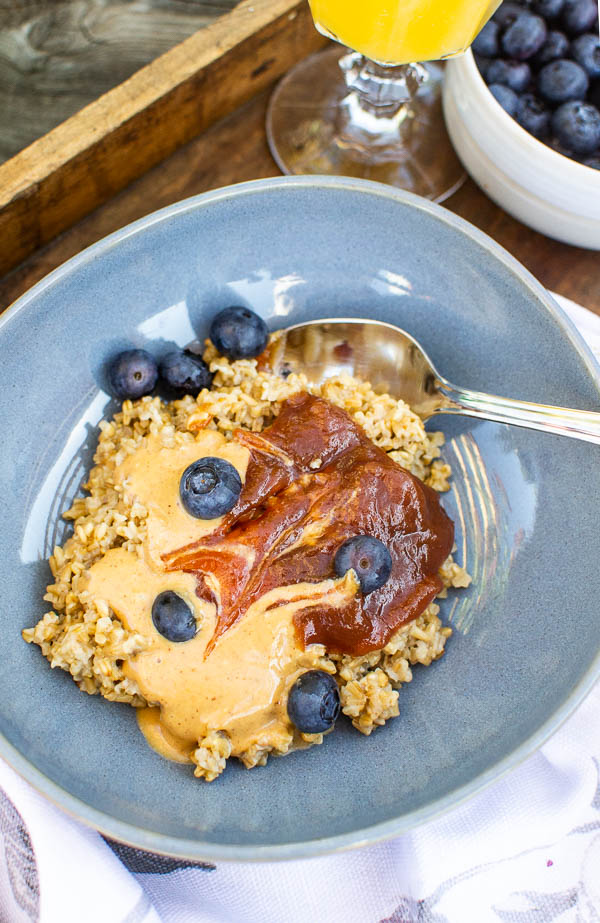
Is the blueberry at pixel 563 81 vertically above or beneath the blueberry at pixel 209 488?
above

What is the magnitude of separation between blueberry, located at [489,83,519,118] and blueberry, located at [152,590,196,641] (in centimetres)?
136

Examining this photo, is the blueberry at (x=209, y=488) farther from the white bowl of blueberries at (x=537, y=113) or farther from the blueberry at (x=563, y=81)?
the blueberry at (x=563, y=81)

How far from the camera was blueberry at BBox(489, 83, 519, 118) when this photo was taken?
193cm

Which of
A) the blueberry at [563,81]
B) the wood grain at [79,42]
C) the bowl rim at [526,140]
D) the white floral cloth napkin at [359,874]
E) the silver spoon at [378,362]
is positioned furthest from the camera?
the wood grain at [79,42]

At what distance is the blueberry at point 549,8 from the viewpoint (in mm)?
2018

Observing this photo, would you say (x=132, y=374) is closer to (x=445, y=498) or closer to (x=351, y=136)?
(x=445, y=498)

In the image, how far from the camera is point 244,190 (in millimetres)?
1728

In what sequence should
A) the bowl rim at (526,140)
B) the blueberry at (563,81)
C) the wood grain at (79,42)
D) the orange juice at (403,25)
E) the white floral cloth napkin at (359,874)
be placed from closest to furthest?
1. the white floral cloth napkin at (359,874)
2. the orange juice at (403,25)
3. the bowl rim at (526,140)
4. the blueberry at (563,81)
5. the wood grain at (79,42)

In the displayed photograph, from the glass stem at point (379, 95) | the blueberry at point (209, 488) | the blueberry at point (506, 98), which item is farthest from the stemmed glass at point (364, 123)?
the blueberry at point (209, 488)

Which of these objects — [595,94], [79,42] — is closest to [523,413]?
[595,94]

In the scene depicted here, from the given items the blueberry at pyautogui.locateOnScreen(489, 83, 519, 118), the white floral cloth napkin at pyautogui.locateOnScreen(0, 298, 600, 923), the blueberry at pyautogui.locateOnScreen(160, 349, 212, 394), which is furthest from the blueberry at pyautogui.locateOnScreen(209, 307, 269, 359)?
the white floral cloth napkin at pyautogui.locateOnScreen(0, 298, 600, 923)

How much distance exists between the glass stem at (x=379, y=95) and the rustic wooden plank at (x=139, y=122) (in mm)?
224

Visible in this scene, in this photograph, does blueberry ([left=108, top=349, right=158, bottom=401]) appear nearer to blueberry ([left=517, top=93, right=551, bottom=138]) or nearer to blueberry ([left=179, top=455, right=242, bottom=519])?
blueberry ([left=179, top=455, right=242, bottom=519])

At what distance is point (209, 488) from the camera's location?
1457mm
